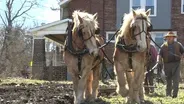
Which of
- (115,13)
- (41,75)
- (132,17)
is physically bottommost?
(41,75)

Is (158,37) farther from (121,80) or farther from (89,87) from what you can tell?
(121,80)

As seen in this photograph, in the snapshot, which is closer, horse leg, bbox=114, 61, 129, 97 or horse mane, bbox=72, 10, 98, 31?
horse mane, bbox=72, 10, 98, 31

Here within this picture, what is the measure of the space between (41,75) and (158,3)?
948 centimetres

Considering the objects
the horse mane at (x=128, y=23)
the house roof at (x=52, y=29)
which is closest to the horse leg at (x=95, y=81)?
the horse mane at (x=128, y=23)

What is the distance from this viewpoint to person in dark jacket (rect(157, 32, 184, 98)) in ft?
43.6

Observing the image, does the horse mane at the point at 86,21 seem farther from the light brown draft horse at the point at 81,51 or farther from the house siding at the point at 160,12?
the house siding at the point at 160,12

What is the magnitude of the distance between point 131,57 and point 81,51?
113 cm

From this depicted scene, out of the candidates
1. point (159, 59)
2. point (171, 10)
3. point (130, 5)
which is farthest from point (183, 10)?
point (159, 59)

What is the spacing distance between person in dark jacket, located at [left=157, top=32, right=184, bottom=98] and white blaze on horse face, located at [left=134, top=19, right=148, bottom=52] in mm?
3453

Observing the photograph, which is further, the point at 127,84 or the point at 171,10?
the point at 171,10

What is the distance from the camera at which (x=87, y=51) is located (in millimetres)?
10047

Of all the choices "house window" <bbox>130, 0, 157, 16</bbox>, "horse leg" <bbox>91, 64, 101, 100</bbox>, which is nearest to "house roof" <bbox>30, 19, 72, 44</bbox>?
"house window" <bbox>130, 0, 157, 16</bbox>

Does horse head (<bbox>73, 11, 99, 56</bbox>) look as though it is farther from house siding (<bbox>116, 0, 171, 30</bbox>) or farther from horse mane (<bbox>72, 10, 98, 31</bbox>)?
house siding (<bbox>116, 0, 171, 30</bbox>)

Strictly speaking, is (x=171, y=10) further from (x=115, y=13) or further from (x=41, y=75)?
(x=41, y=75)
